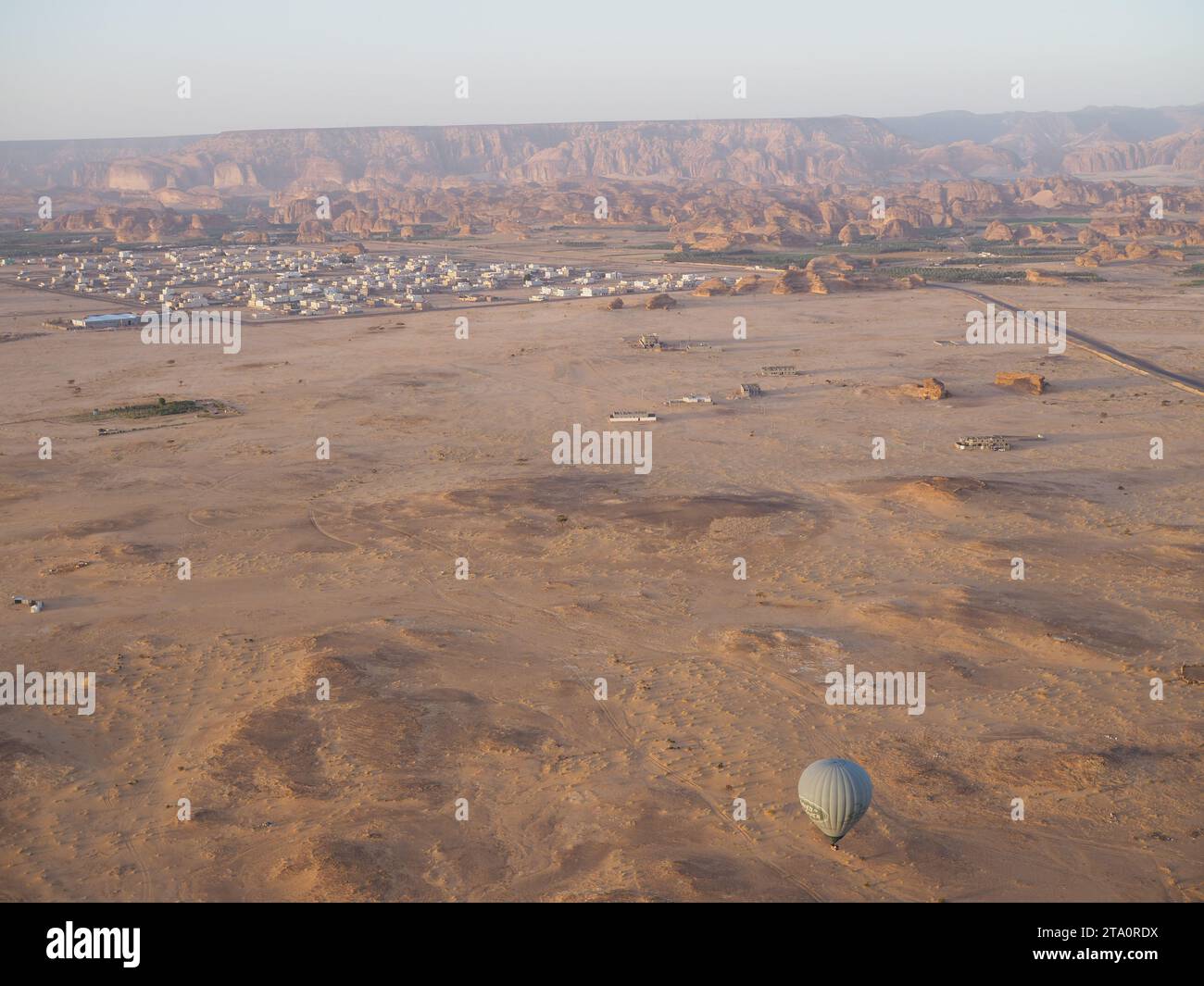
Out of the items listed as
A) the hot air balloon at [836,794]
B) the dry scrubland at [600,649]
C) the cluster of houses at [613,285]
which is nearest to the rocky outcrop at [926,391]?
the dry scrubland at [600,649]

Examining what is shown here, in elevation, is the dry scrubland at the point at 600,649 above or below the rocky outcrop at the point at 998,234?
below

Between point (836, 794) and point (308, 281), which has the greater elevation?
point (308, 281)

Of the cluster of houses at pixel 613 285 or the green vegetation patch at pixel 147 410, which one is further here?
the cluster of houses at pixel 613 285

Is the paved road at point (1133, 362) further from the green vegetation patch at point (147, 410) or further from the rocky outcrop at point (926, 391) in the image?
the green vegetation patch at point (147, 410)

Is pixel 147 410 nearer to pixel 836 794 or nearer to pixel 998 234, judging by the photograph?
pixel 836 794

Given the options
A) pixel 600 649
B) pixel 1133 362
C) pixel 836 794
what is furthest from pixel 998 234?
pixel 836 794

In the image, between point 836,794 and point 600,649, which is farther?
point 600,649
